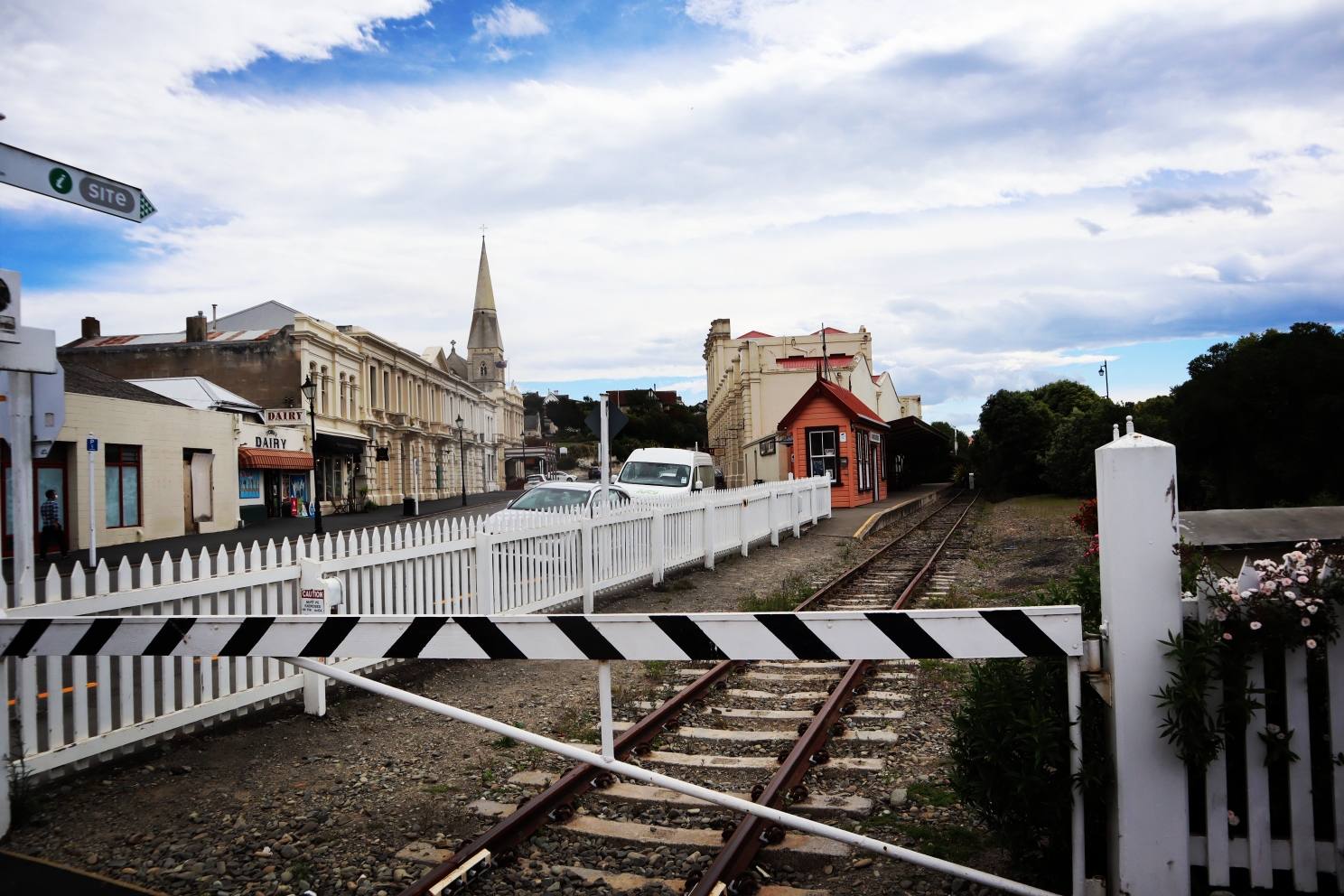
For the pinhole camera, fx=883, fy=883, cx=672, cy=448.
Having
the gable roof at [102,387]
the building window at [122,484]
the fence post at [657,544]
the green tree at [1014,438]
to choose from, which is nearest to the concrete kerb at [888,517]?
the green tree at [1014,438]

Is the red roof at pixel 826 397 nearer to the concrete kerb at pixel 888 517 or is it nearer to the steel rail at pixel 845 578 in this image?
the concrete kerb at pixel 888 517

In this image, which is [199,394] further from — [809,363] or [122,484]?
[809,363]

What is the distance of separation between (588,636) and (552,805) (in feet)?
5.25

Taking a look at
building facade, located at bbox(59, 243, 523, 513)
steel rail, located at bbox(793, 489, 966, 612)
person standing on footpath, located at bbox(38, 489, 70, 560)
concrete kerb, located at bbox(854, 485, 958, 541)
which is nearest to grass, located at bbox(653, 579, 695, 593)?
steel rail, located at bbox(793, 489, 966, 612)

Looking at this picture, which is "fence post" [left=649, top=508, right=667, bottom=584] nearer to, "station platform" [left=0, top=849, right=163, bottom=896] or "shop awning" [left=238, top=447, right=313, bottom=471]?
"station platform" [left=0, top=849, right=163, bottom=896]

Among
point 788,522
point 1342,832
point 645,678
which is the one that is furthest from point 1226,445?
point 1342,832

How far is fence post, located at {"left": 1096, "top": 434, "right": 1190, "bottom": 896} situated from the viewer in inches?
122

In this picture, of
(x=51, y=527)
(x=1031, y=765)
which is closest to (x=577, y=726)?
(x=1031, y=765)

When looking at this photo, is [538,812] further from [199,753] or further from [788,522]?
[788,522]

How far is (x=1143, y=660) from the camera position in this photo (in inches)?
122

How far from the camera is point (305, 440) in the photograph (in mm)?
38031

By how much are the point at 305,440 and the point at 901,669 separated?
115 feet

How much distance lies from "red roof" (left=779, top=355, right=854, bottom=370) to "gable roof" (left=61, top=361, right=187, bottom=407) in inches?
1409

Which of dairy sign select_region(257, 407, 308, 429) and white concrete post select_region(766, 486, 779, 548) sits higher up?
dairy sign select_region(257, 407, 308, 429)
